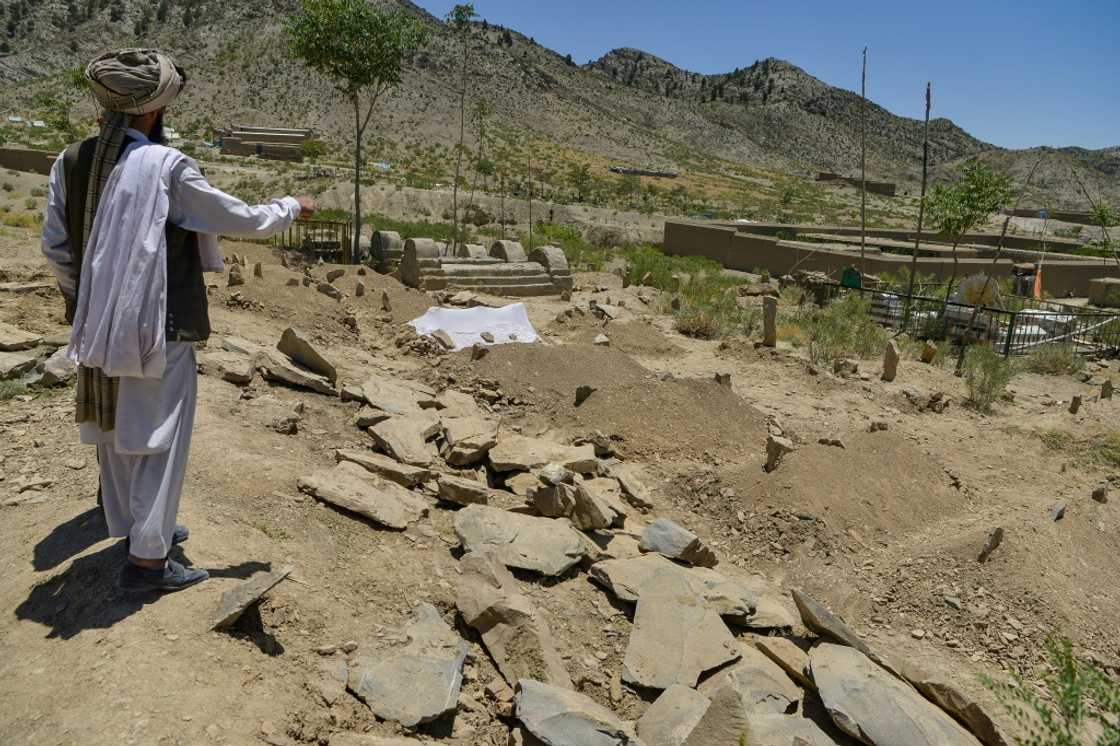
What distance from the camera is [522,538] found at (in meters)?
4.40

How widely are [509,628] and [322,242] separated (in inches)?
533

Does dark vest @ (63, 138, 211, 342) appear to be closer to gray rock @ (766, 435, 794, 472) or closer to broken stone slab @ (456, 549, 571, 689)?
Result: broken stone slab @ (456, 549, 571, 689)

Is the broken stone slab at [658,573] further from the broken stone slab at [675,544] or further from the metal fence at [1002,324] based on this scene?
the metal fence at [1002,324]

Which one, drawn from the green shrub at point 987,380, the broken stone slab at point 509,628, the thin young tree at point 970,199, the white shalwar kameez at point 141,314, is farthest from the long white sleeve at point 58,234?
the thin young tree at point 970,199

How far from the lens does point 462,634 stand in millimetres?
3504

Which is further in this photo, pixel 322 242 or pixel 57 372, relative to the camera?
pixel 322 242

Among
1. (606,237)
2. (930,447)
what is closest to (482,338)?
(930,447)

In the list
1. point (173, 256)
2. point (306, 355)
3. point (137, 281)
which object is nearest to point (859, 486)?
point (306, 355)

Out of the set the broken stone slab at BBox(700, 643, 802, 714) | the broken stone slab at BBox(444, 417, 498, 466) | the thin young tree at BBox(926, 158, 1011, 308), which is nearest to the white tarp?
the broken stone slab at BBox(444, 417, 498, 466)

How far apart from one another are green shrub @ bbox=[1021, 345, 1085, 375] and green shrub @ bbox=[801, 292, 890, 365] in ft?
6.60

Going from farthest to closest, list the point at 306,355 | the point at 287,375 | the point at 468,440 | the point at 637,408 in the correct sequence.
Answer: the point at 637,408 < the point at 306,355 < the point at 287,375 < the point at 468,440

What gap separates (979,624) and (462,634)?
3.28m

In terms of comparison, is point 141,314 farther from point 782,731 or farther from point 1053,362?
point 1053,362

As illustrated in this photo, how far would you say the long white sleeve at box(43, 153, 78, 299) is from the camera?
9.45ft
